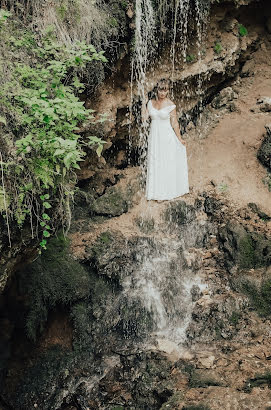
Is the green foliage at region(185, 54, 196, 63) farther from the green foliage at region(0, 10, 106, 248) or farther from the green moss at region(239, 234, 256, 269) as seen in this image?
the green foliage at region(0, 10, 106, 248)

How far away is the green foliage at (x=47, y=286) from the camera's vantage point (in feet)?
24.0

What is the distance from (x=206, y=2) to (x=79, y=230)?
5105mm

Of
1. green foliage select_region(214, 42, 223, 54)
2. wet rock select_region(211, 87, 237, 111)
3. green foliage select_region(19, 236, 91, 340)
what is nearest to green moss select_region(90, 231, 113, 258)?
green foliage select_region(19, 236, 91, 340)

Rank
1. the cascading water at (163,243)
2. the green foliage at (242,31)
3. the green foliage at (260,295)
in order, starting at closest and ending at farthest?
the green foliage at (260,295) < the cascading water at (163,243) < the green foliage at (242,31)

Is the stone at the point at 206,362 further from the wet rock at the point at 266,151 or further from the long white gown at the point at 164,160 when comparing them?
the wet rock at the point at 266,151

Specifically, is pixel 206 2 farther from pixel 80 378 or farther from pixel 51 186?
pixel 80 378

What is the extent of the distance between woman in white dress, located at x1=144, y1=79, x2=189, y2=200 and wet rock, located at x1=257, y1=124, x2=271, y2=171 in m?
2.19

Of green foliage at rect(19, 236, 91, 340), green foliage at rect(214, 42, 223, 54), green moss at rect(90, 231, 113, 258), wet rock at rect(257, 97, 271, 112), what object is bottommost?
green foliage at rect(19, 236, 91, 340)

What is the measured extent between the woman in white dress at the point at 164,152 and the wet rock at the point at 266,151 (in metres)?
2.19

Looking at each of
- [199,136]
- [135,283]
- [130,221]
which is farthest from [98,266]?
[199,136]

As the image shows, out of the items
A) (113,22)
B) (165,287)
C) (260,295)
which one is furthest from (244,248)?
(113,22)

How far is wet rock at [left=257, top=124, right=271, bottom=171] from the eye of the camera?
361 inches

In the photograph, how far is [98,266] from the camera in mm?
7684

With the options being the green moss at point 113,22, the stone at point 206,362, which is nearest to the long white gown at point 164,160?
the green moss at point 113,22
